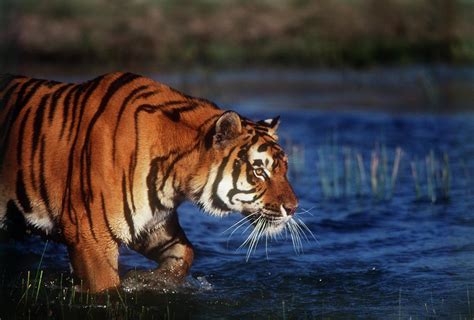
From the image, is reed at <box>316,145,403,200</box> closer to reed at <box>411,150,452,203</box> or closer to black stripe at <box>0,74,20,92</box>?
reed at <box>411,150,452,203</box>

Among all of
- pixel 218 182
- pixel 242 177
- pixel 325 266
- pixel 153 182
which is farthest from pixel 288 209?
pixel 325 266

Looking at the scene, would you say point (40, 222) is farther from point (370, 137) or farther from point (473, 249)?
point (370, 137)

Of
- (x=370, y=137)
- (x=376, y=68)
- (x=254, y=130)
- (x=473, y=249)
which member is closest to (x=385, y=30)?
(x=376, y=68)

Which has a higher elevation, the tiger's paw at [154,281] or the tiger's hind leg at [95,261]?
the tiger's hind leg at [95,261]

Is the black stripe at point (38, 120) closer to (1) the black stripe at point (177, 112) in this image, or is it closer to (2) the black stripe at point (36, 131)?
(2) the black stripe at point (36, 131)

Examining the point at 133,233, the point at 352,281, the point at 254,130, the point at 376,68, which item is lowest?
the point at 352,281

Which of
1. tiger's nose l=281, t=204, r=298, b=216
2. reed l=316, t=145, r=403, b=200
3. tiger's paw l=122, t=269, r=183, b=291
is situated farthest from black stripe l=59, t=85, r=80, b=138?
reed l=316, t=145, r=403, b=200

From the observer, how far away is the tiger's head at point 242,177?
5988mm

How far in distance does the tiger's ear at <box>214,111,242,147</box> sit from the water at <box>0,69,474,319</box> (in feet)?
3.45

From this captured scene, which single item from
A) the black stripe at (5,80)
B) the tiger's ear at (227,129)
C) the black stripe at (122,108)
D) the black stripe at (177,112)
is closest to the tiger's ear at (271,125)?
the tiger's ear at (227,129)

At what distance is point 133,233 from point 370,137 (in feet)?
26.0

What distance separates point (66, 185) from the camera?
614 cm

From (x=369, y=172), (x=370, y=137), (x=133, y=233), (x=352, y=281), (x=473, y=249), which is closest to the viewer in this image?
(x=133, y=233)

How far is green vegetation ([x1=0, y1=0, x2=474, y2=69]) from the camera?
1970 centimetres
